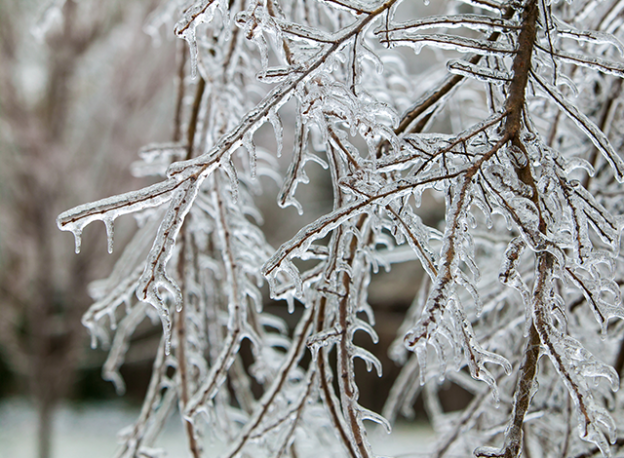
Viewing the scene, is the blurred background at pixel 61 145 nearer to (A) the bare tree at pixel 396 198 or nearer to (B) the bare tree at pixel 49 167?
(B) the bare tree at pixel 49 167

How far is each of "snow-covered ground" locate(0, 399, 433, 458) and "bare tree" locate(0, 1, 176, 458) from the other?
1.73 m

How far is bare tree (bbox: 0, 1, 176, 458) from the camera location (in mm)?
3641

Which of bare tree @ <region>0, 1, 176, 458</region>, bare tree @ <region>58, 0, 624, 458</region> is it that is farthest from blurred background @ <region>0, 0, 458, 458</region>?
bare tree @ <region>58, 0, 624, 458</region>

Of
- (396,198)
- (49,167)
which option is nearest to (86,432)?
(49,167)

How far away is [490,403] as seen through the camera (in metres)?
1.25

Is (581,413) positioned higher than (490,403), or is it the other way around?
(581,413)

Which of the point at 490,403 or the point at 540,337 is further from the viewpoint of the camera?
the point at 490,403

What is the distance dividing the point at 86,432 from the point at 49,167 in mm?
4009

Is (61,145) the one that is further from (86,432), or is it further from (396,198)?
(86,432)

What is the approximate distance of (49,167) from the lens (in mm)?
3627

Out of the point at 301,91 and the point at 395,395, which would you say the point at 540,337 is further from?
the point at 395,395

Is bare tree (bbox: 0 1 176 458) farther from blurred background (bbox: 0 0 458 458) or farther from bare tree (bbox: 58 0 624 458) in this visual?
bare tree (bbox: 58 0 624 458)

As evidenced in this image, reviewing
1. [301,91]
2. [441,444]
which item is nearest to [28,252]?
[441,444]

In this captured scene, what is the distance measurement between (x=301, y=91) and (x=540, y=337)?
1.49 ft
